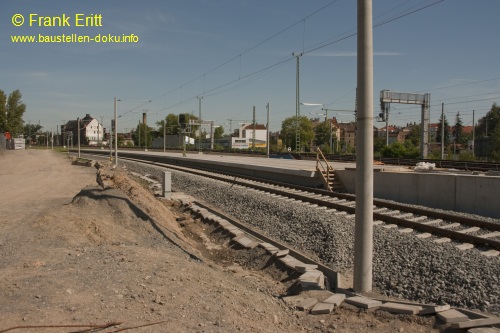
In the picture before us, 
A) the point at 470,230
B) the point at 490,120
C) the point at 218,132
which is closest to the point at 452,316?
the point at 470,230

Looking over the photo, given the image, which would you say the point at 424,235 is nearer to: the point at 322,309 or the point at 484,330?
the point at 322,309

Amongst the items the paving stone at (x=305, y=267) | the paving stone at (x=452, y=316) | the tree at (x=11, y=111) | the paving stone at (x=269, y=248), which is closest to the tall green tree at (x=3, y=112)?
the tree at (x=11, y=111)

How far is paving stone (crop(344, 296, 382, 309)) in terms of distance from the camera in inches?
240

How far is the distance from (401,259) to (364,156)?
2.41 meters

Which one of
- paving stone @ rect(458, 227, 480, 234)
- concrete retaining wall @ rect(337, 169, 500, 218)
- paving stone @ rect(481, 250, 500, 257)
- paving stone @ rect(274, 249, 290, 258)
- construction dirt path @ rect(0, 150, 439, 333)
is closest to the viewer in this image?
construction dirt path @ rect(0, 150, 439, 333)

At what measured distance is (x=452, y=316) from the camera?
5.45 metres

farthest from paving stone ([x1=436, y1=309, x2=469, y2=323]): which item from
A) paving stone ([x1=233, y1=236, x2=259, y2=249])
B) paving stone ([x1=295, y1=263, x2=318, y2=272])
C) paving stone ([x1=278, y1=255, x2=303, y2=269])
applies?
paving stone ([x1=233, y1=236, x2=259, y2=249])

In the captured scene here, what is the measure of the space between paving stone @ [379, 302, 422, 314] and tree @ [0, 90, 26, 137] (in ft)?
288

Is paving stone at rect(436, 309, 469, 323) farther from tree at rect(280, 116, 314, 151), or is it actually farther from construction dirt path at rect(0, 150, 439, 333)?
tree at rect(280, 116, 314, 151)

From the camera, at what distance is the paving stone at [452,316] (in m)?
5.35

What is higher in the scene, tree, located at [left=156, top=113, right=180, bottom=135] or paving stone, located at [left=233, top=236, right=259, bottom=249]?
tree, located at [left=156, top=113, right=180, bottom=135]

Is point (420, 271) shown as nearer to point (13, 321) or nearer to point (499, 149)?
point (13, 321)

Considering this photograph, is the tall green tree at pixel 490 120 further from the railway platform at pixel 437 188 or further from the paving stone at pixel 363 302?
the paving stone at pixel 363 302

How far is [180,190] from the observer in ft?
75.2
